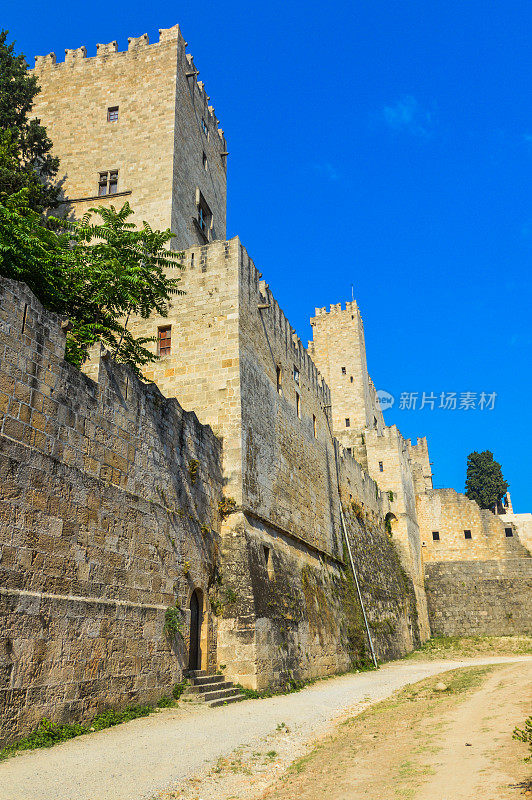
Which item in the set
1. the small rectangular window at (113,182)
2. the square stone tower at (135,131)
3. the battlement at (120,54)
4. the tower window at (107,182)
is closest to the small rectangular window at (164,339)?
the square stone tower at (135,131)

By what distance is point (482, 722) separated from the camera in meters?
8.32

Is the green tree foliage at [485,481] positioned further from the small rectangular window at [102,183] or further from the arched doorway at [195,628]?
the arched doorway at [195,628]

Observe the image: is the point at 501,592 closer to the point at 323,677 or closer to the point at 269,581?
the point at 323,677

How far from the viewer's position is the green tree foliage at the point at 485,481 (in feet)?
194

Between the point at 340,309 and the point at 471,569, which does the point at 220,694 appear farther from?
the point at 340,309

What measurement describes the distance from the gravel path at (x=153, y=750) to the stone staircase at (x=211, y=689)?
0.28 meters

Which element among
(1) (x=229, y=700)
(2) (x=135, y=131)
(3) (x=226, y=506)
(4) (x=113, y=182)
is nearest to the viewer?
(1) (x=229, y=700)

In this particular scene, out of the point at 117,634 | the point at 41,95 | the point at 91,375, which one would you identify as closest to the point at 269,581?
the point at 117,634

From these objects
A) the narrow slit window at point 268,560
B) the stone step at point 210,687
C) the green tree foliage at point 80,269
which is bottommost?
the stone step at point 210,687

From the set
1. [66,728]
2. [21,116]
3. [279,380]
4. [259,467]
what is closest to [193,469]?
[259,467]

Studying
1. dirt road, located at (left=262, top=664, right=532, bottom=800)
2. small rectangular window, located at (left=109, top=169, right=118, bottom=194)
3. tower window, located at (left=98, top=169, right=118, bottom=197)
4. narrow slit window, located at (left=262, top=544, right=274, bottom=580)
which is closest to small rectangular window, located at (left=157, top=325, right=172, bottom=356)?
narrow slit window, located at (left=262, top=544, right=274, bottom=580)

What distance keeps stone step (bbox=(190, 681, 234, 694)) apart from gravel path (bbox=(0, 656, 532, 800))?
585mm

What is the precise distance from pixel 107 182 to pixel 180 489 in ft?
49.3

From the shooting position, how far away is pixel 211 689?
36.3 ft
